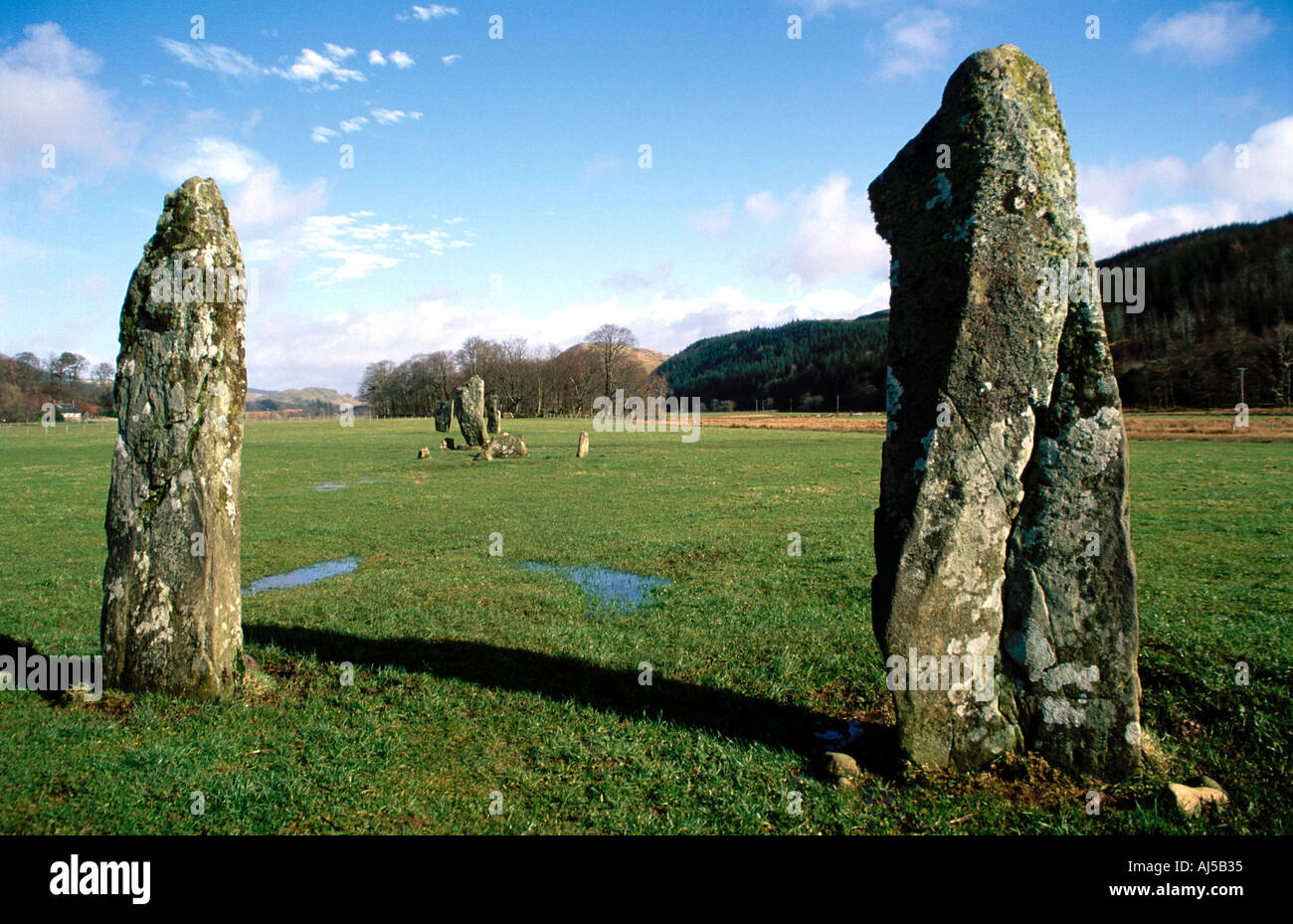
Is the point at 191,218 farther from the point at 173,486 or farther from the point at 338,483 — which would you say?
the point at 338,483

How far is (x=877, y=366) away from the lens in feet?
563

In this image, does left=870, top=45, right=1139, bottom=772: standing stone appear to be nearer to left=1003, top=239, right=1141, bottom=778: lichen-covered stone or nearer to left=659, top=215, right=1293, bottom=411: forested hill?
left=1003, top=239, right=1141, bottom=778: lichen-covered stone

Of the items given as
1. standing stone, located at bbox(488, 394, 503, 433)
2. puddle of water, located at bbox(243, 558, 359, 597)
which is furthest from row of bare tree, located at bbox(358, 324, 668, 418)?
puddle of water, located at bbox(243, 558, 359, 597)

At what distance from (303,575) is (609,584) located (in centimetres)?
554

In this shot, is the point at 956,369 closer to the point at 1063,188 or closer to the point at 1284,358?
the point at 1063,188

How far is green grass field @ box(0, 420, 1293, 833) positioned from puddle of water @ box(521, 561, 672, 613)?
0.31 m

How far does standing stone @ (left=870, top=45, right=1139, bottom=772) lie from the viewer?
4.97 m

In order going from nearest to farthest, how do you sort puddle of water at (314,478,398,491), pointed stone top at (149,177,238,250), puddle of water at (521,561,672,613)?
pointed stone top at (149,177,238,250), puddle of water at (521,561,672,613), puddle of water at (314,478,398,491)

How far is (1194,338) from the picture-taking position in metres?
141

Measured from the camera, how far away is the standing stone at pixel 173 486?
21.1ft

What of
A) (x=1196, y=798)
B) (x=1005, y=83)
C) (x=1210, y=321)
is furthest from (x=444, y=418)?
(x=1210, y=321)
